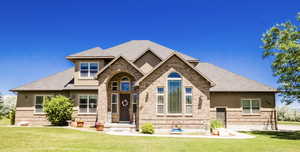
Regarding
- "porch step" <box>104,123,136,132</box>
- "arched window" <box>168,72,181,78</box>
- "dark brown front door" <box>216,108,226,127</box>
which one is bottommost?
"porch step" <box>104,123,136,132</box>

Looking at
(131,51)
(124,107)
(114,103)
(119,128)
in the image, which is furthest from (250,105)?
(131,51)

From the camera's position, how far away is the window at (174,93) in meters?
19.6

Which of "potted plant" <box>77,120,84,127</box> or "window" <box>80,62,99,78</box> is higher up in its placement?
"window" <box>80,62,99,78</box>

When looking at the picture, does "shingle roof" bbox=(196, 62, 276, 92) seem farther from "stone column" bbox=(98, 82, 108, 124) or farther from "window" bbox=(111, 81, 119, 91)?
"stone column" bbox=(98, 82, 108, 124)

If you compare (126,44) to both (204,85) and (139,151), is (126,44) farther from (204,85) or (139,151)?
(139,151)

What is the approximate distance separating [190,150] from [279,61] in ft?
46.6

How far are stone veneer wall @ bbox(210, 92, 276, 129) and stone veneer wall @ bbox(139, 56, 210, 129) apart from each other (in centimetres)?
472

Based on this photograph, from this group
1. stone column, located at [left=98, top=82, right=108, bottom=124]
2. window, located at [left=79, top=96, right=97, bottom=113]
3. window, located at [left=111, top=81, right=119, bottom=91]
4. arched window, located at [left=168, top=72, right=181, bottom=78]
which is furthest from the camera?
window, located at [left=79, top=96, right=97, bottom=113]

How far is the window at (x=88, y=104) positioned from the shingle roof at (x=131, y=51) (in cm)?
449

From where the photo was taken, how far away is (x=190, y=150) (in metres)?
10.6

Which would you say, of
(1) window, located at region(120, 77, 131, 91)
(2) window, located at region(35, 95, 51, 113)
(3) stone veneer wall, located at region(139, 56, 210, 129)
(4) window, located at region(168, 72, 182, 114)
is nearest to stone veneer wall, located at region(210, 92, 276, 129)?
(3) stone veneer wall, located at region(139, 56, 210, 129)

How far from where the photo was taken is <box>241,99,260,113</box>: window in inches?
930

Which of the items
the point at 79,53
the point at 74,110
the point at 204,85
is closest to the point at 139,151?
the point at 204,85

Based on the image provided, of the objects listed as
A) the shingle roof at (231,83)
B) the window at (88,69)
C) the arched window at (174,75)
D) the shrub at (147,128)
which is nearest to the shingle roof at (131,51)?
the window at (88,69)
